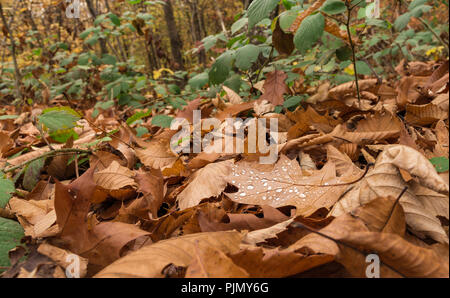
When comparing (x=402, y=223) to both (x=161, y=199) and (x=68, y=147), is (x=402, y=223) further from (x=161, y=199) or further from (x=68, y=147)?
(x=68, y=147)

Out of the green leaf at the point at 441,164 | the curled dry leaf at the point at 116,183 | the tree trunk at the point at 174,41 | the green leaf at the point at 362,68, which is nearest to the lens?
the green leaf at the point at 441,164

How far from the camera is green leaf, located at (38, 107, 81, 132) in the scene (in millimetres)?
1204

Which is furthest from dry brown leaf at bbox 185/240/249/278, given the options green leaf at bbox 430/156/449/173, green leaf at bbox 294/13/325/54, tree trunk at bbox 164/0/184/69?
tree trunk at bbox 164/0/184/69

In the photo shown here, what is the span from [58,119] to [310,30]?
39.6 inches

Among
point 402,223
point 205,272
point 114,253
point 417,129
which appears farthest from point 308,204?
point 417,129

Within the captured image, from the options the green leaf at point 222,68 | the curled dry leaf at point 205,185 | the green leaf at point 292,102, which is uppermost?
the green leaf at point 222,68

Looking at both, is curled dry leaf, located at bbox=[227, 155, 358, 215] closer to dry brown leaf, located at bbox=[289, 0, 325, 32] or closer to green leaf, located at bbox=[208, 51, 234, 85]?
dry brown leaf, located at bbox=[289, 0, 325, 32]

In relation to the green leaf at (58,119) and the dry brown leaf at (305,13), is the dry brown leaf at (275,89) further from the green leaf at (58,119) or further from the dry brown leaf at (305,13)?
the green leaf at (58,119)

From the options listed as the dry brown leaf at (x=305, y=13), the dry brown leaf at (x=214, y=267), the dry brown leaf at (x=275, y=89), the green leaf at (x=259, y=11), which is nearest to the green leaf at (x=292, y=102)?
the dry brown leaf at (x=275, y=89)

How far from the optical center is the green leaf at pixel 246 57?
150 centimetres

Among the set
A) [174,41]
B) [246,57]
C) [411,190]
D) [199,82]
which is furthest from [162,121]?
[174,41]

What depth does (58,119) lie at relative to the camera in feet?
4.06

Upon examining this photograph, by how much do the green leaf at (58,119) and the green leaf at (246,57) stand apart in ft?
2.51

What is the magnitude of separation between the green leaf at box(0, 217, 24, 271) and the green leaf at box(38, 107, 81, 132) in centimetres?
42
